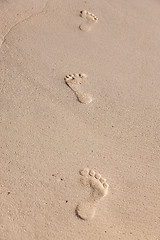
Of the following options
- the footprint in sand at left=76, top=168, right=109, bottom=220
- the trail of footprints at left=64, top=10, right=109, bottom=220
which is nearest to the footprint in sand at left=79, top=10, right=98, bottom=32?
the trail of footprints at left=64, top=10, right=109, bottom=220

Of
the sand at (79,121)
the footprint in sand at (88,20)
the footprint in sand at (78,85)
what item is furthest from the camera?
the footprint in sand at (88,20)

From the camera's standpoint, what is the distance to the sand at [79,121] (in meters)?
2.17

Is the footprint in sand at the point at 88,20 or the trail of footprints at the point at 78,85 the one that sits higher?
the footprint in sand at the point at 88,20

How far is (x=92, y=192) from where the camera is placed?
2.26m

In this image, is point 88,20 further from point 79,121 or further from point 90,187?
point 90,187

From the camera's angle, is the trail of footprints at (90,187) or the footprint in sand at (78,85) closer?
the trail of footprints at (90,187)

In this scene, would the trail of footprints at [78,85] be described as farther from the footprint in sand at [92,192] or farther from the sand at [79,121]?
the footprint in sand at [92,192]

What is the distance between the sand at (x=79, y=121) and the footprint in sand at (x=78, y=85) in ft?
0.04

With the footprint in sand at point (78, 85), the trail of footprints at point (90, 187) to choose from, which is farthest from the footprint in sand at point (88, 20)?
the trail of footprints at point (90, 187)

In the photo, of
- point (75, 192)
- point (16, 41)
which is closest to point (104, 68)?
point (16, 41)

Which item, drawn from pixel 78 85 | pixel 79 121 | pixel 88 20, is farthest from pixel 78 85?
pixel 88 20

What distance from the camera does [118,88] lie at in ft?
9.55

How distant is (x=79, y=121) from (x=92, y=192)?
1.99 ft

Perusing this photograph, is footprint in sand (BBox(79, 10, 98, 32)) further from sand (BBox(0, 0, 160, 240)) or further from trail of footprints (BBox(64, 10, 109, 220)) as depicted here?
trail of footprints (BBox(64, 10, 109, 220))
